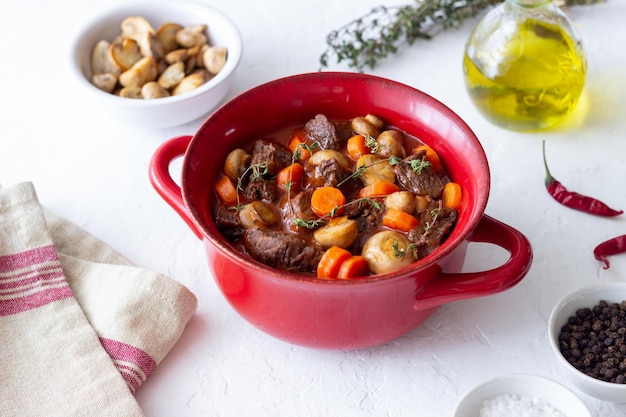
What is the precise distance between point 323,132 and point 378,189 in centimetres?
27

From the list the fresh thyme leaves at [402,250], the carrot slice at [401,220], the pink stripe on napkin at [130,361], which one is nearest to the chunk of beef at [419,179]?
the carrot slice at [401,220]

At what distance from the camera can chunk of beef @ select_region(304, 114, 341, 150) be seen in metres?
2.30

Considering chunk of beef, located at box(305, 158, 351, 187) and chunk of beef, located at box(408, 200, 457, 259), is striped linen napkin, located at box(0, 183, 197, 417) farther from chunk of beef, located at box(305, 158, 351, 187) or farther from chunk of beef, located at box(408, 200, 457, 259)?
chunk of beef, located at box(408, 200, 457, 259)

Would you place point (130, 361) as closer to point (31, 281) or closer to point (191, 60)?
point (31, 281)

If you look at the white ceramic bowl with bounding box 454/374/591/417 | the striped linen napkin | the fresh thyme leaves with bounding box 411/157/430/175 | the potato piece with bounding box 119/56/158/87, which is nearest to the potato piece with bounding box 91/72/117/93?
the potato piece with bounding box 119/56/158/87

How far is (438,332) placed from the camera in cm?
225

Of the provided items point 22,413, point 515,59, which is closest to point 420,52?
point 515,59

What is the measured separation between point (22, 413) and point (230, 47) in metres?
1.48

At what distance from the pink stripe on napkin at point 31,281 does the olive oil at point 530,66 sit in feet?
4.88

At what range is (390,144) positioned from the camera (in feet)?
7.45

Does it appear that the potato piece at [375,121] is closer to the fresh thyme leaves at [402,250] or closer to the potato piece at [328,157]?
the potato piece at [328,157]

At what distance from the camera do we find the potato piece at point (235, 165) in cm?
225

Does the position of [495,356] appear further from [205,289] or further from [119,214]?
[119,214]

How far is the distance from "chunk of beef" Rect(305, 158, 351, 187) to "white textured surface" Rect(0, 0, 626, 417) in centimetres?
46
